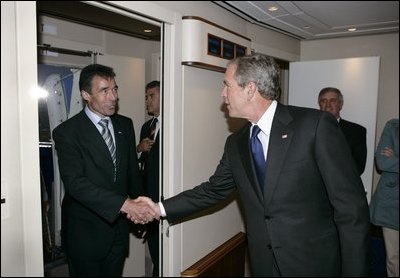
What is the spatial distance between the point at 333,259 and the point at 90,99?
1.62 metres

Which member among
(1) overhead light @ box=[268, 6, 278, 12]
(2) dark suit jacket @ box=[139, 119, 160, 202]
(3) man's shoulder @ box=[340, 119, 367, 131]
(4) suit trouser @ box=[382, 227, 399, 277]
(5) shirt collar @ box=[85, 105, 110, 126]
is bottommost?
(4) suit trouser @ box=[382, 227, 399, 277]

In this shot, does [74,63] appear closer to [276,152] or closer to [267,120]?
[267,120]

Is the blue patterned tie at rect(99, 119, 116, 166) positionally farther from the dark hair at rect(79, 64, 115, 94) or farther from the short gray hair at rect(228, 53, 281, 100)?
the short gray hair at rect(228, 53, 281, 100)

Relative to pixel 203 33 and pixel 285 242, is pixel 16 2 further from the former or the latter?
pixel 285 242

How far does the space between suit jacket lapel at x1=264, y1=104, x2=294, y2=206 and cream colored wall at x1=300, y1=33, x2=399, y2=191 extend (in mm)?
2281

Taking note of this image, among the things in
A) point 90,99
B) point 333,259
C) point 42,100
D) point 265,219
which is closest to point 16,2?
point 90,99

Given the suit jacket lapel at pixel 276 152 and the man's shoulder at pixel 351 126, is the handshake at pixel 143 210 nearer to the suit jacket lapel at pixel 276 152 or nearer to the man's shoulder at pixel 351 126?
the suit jacket lapel at pixel 276 152

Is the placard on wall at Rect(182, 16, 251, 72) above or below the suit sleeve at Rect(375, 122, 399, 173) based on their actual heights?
above

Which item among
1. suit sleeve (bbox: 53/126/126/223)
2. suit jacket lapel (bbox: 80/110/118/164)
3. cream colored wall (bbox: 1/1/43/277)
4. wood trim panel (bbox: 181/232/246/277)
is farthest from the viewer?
wood trim panel (bbox: 181/232/246/277)

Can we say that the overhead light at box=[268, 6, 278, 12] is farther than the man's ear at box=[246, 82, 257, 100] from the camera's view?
Yes

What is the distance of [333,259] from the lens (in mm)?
1513

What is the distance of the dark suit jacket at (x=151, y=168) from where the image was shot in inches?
90.2

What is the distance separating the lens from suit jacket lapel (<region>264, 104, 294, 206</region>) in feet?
4.74

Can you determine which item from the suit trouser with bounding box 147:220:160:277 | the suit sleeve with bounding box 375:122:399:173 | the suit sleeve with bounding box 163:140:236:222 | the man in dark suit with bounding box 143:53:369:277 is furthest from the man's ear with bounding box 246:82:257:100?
the suit sleeve with bounding box 375:122:399:173
